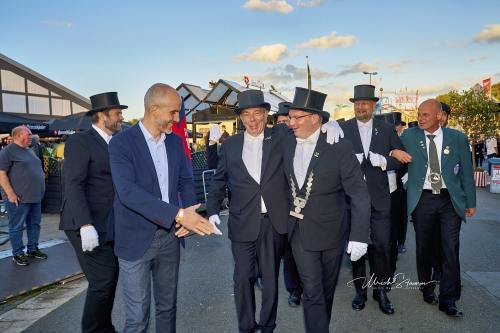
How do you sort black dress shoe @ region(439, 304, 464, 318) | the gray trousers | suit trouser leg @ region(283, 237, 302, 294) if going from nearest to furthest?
the gray trousers, black dress shoe @ region(439, 304, 464, 318), suit trouser leg @ region(283, 237, 302, 294)

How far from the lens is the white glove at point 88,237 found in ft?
10.6

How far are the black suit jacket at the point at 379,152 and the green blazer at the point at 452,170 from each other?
0.23 meters

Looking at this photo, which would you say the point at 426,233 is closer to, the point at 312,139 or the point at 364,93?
the point at 364,93

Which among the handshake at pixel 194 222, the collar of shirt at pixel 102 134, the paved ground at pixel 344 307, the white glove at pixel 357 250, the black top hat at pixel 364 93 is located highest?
the black top hat at pixel 364 93

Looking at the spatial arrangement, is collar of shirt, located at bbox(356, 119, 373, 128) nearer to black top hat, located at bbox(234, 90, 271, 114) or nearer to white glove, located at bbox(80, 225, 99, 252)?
black top hat, located at bbox(234, 90, 271, 114)

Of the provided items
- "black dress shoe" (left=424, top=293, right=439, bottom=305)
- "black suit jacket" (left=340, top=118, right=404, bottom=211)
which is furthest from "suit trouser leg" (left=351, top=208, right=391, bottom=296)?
"black dress shoe" (left=424, top=293, right=439, bottom=305)

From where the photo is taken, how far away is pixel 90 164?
11.3ft

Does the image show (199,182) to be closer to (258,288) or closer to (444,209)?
(258,288)

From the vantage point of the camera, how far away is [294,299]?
458 cm

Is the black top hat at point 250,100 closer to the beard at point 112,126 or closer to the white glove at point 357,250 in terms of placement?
the beard at point 112,126

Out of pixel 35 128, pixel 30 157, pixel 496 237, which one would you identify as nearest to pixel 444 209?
pixel 496 237

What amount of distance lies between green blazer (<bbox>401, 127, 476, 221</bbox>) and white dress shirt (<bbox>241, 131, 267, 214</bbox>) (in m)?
1.92

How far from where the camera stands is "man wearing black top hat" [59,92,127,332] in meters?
3.34

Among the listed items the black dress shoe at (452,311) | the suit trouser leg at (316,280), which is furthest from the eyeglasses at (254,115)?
the black dress shoe at (452,311)
